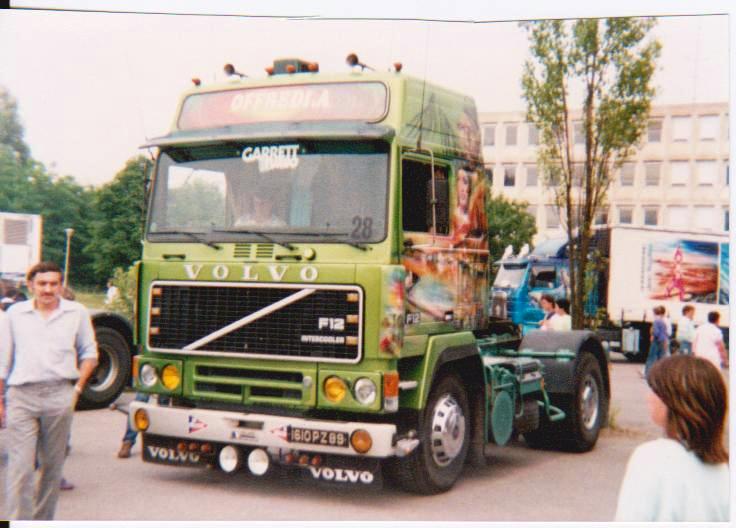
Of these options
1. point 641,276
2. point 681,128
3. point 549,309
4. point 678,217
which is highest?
point 681,128

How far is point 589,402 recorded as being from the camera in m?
9.01

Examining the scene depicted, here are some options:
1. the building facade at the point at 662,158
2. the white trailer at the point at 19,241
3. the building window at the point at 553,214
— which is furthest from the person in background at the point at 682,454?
the building window at the point at 553,214

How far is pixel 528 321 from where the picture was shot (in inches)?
726

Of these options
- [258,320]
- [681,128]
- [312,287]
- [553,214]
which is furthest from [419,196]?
[553,214]

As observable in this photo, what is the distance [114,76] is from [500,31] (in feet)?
10.2

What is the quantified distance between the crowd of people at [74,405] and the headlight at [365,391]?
167 cm

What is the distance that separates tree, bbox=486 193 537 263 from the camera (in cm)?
1002

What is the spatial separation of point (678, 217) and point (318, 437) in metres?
10.6

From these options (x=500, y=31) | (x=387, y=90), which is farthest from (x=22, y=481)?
(x=500, y=31)

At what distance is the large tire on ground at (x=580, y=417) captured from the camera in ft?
28.1

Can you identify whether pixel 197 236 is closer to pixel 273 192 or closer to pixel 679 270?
pixel 273 192

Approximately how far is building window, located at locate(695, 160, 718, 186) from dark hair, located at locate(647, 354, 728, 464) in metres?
4.97

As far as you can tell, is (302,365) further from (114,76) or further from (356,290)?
(114,76)

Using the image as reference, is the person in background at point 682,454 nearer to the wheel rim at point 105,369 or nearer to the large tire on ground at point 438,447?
the large tire on ground at point 438,447
